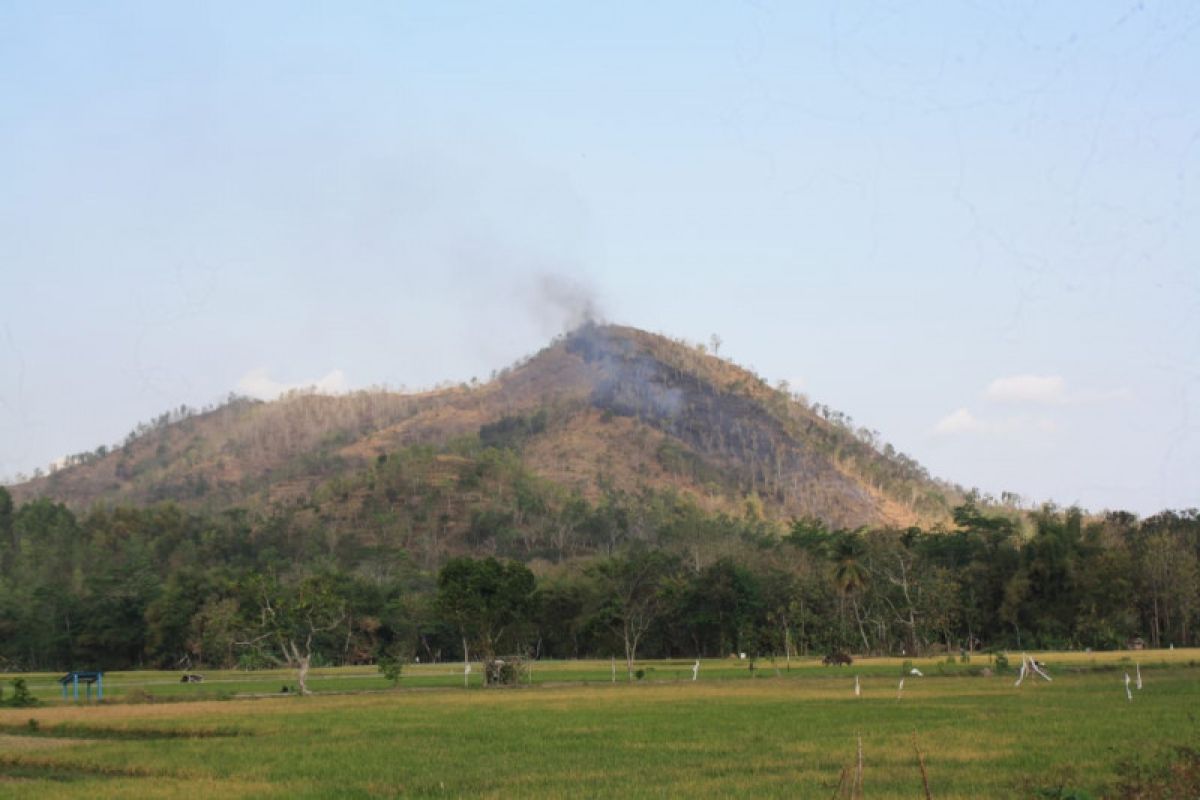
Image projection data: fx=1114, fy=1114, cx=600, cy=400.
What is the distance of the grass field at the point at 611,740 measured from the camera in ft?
83.6

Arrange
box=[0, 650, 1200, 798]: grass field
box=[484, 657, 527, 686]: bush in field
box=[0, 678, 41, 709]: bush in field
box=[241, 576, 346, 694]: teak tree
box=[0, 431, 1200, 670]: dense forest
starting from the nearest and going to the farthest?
1. box=[0, 650, 1200, 798]: grass field
2. box=[0, 678, 41, 709]: bush in field
3. box=[241, 576, 346, 694]: teak tree
4. box=[484, 657, 527, 686]: bush in field
5. box=[0, 431, 1200, 670]: dense forest

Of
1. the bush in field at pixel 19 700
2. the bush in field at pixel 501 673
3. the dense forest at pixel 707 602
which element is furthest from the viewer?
the dense forest at pixel 707 602

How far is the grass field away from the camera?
83.6ft

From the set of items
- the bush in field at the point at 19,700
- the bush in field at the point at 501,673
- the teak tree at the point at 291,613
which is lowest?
the bush in field at the point at 501,673

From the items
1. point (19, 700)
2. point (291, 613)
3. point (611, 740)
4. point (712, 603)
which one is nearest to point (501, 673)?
point (291, 613)

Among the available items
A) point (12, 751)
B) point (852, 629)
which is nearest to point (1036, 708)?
point (12, 751)

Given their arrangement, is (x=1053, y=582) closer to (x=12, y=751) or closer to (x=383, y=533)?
(x=12, y=751)

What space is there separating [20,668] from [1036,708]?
11023 cm

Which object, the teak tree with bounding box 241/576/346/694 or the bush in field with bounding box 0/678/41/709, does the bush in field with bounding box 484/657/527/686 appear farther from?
the bush in field with bounding box 0/678/41/709

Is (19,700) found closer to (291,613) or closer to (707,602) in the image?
(291,613)

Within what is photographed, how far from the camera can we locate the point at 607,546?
177 metres

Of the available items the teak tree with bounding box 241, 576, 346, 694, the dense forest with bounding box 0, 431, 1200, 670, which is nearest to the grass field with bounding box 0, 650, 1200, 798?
the teak tree with bounding box 241, 576, 346, 694

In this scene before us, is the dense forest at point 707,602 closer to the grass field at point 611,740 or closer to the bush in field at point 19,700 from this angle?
the bush in field at point 19,700

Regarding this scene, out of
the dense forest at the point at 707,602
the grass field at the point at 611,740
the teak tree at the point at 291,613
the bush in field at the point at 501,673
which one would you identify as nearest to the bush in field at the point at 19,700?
the grass field at the point at 611,740
